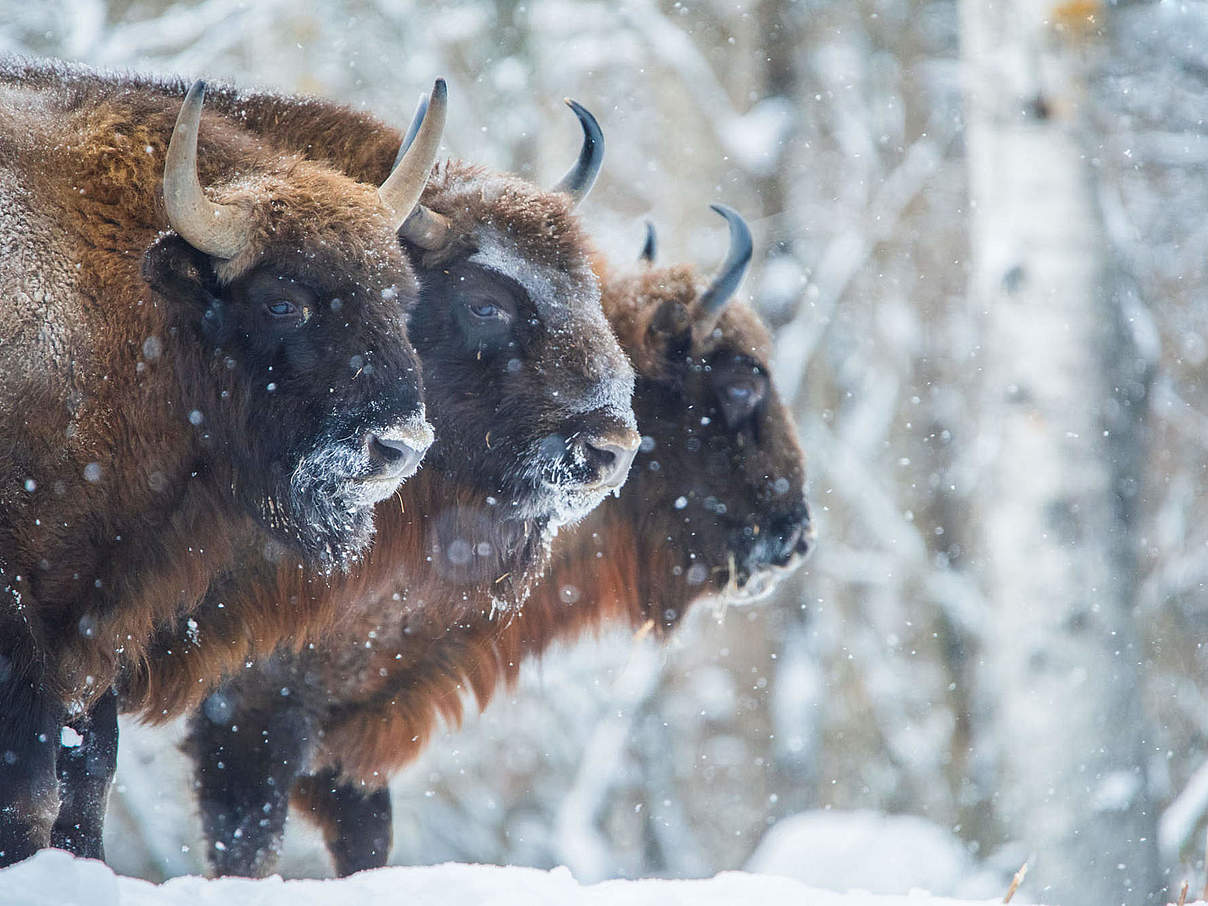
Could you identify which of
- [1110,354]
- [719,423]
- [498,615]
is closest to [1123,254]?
[1110,354]

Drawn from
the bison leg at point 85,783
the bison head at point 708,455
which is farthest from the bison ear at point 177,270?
the bison head at point 708,455

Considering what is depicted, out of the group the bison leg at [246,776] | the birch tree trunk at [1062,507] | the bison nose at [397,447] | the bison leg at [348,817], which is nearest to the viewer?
the bison nose at [397,447]

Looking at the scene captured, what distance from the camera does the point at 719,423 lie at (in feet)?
18.2

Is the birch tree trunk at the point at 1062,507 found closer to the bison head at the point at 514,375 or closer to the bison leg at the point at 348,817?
the bison head at the point at 514,375

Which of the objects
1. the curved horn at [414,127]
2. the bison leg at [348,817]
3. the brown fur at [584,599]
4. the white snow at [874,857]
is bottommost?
the white snow at [874,857]

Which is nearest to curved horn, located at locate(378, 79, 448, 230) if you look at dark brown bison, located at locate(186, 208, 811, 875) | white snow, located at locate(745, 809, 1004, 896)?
dark brown bison, located at locate(186, 208, 811, 875)

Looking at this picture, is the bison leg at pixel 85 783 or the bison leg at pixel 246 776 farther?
the bison leg at pixel 246 776

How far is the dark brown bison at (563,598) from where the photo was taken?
188 inches

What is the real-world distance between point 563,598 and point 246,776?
59.9 inches

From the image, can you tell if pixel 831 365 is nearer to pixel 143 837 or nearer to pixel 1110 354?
pixel 1110 354

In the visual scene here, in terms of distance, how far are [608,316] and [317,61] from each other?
6157 millimetres

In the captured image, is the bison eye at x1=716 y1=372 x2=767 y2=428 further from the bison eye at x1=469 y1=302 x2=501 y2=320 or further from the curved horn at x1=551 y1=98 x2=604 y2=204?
the bison eye at x1=469 y1=302 x2=501 y2=320

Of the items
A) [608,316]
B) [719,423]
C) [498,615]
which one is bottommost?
[498,615]

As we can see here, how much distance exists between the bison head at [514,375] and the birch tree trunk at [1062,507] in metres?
3.11
